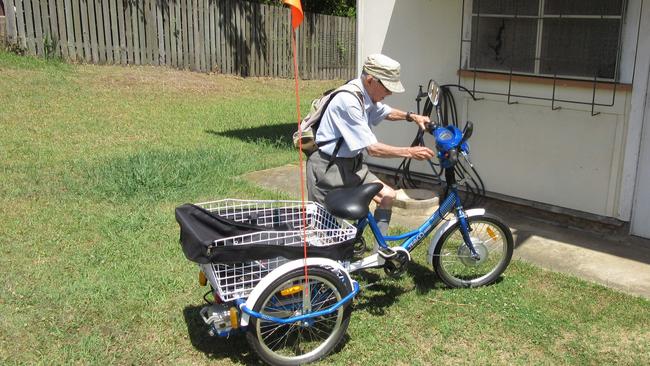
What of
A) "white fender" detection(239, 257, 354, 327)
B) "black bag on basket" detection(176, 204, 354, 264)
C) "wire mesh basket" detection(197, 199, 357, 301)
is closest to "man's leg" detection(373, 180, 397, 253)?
"wire mesh basket" detection(197, 199, 357, 301)

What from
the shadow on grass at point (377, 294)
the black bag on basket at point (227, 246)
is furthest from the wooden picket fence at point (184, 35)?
the black bag on basket at point (227, 246)

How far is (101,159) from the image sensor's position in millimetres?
7684

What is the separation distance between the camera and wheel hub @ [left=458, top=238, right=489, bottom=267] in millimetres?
4473

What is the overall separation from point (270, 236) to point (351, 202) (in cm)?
52

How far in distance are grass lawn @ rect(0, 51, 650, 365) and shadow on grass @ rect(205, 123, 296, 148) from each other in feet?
2.52

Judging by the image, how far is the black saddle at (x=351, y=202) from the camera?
3754 mm

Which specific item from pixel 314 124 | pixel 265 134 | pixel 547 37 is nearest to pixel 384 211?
pixel 314 124

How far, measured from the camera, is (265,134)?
975cm

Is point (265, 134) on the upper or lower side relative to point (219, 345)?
upper

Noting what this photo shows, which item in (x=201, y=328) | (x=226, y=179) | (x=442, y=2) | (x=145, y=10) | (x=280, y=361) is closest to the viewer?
Answer: (x=280, y=361)

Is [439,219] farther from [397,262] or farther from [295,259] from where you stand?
[295,259]

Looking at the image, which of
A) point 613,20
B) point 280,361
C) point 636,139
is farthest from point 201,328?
point 613,20

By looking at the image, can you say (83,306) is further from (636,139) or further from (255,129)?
(255,129)

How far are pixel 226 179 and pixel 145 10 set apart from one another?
327 inches
